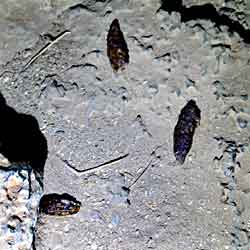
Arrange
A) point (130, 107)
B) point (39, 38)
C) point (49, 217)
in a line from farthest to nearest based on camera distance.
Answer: point (39, 38) < point (130, 107) < point (49, 217)

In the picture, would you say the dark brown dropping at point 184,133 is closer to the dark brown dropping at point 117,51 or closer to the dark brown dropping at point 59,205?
the dark brown dropping at point 117,51

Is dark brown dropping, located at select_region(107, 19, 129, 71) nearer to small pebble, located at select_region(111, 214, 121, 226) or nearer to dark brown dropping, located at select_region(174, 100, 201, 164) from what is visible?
dark brown dropping, located at select_region(174, 100, 201, 164)

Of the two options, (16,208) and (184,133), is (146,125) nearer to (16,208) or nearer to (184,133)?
(184,133)

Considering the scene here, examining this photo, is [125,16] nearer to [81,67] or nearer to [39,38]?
[81,67]

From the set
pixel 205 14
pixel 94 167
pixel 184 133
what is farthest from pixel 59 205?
pixel 205 14

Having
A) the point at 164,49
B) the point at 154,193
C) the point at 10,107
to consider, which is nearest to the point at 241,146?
the point at 154,193

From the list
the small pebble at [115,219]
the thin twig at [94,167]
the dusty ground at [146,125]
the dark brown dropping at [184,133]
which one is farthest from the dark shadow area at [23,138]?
the dark brown dropping at [184,133]

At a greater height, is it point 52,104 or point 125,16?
point 125,16
